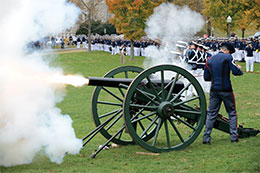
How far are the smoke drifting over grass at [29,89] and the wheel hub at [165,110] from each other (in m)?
1.57

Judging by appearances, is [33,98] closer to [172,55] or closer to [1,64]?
[1,64]

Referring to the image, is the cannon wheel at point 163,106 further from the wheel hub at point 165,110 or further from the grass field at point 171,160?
the grass field at point 171,160

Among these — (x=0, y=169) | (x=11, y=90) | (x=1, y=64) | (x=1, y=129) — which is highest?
(x=1, y=64)

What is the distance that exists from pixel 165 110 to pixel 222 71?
1354 mm

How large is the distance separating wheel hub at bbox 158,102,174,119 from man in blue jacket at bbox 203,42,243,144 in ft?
2.86

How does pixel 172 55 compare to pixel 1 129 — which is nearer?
pixel 1 129

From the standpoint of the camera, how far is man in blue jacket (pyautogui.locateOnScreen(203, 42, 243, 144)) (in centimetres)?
757

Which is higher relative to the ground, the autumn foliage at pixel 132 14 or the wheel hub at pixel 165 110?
the autumn foliage at pixel 132 14

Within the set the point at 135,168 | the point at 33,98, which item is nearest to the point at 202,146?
the point at 135,168

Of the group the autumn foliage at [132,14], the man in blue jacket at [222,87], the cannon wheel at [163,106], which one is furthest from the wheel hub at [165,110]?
the autumn foliage at [132,14]

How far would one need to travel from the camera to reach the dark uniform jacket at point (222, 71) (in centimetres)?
756

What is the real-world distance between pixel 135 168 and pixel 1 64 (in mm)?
2750

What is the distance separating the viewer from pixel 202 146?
7.68m

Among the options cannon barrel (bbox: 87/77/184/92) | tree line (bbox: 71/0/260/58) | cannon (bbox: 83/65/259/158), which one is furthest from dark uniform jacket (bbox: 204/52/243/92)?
tree line (bbox: 71/0/260/58)
